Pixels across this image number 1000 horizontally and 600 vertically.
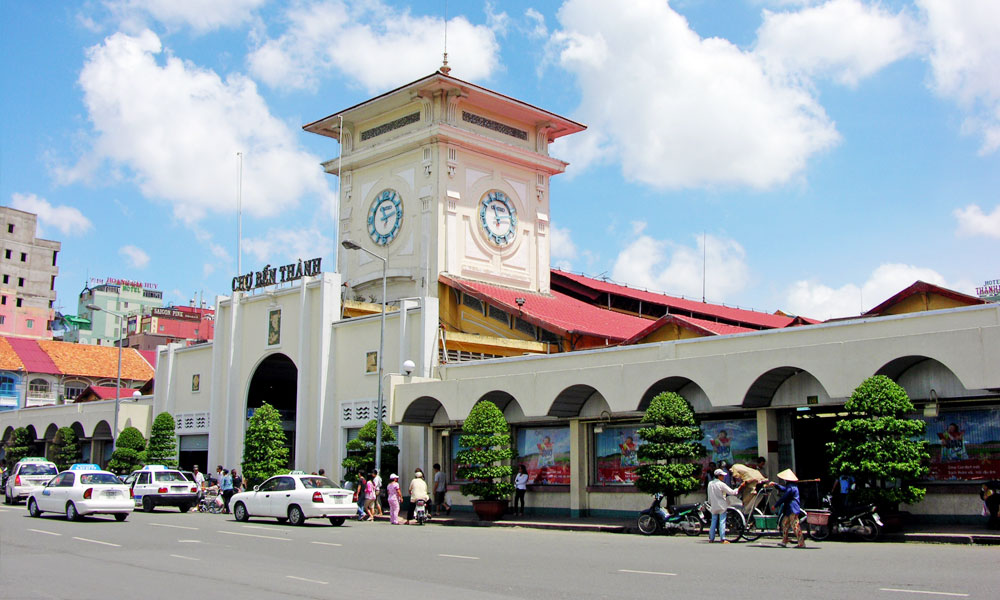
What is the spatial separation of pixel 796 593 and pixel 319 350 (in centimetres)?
2862

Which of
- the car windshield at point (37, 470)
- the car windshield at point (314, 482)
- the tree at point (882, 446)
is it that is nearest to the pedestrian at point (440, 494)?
the car windshield at point (314, 482)

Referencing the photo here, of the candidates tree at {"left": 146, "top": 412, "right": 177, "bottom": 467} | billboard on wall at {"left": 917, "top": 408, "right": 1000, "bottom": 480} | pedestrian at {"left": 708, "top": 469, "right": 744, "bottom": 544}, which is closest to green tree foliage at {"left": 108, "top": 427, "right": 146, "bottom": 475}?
Result: tree at {"left": 146, "top": 412, "right": 177, "bottom": 467}

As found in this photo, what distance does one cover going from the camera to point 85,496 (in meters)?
27.4

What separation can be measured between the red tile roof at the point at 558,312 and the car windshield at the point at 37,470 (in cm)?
1812

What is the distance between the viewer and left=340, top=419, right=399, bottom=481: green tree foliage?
33.7 metres

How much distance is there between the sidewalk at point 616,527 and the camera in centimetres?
1981

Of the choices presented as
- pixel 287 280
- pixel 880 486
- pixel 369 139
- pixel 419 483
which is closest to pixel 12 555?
pixel 419 483

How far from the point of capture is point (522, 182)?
151 feet

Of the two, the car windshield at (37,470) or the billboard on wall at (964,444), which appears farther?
the car windshield at (37,470)

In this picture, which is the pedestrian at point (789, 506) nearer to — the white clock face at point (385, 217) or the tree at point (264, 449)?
the tree at point (264, 449)

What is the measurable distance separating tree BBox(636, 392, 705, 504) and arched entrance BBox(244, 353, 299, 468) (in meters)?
21.0

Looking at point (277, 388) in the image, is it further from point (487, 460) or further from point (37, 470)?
point (487, 460)

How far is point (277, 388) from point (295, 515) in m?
18.0

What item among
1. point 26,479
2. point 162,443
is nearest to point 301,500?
point 26,479
